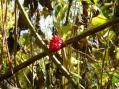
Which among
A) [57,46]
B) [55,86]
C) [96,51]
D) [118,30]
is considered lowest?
[55,86]

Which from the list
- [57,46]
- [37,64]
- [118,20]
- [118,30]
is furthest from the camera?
[37,64]

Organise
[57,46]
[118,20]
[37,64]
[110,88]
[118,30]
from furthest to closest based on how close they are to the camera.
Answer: [37,64] < [110,88] < [118,30] < [57,46] < [118,20]

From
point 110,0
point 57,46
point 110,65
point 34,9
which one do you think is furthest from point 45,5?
point 57,46

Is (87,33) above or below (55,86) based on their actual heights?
above

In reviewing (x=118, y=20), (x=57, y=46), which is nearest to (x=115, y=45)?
(x=57, y=46)

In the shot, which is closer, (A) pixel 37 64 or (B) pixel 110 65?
(B) pixel 110 65

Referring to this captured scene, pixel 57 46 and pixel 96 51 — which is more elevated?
pixel 57 46

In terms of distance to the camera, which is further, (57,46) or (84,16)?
(84,16)

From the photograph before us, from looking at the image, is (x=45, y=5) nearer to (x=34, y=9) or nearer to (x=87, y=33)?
(x=34, y=9)

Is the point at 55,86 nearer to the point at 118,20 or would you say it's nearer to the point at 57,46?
the point at 57,46
